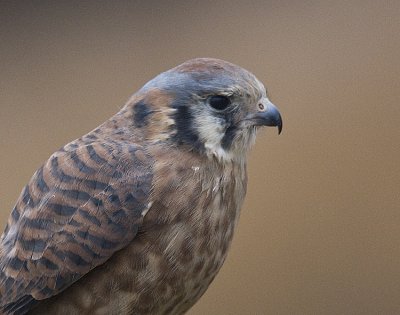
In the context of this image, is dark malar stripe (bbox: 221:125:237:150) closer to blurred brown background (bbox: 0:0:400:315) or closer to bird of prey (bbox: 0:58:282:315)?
bird of prey (bbox: 0:58:282:315)

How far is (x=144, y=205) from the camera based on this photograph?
200cm

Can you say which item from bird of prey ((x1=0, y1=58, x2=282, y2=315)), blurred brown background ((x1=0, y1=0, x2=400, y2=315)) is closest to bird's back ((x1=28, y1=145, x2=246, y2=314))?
bird of prey ((x1=0, y1=58, x2=282, y2=315))

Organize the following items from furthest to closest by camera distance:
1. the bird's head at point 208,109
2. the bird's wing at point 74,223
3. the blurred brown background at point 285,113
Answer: the blurred brown background at point 285,113 < the bird's head at point 208,109 < the bird's wing at point 74,223

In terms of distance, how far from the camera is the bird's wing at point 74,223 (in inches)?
77.5

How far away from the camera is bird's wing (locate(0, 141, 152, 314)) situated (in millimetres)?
1968

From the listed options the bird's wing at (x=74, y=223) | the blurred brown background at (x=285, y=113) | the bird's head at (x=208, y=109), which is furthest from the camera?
the blurred brown background at (x=285, y=113)

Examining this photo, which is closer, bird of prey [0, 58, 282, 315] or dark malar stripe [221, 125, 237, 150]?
bird of prey [0, 58, 282, 315]

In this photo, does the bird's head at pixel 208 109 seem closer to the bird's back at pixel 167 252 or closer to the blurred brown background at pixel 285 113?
the bird's back at pixel 167 252

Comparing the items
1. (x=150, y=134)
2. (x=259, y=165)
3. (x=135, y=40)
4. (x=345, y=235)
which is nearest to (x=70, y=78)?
(x=135, y=40)

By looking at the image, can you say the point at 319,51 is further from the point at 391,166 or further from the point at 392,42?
the point at 391,166

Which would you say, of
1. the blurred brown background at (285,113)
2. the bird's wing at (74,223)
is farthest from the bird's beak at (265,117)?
the blurred brown background at (285,113)

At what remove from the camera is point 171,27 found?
153 inches

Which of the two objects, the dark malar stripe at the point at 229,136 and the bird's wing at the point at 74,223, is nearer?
the bird's wing at the point at 74,223

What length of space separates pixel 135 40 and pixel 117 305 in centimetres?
→ 210
